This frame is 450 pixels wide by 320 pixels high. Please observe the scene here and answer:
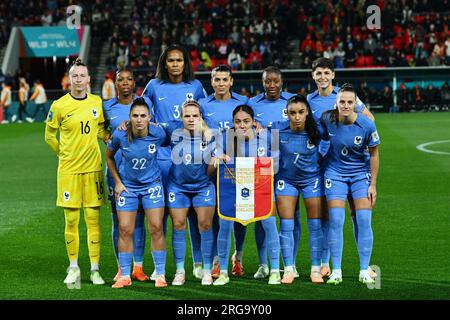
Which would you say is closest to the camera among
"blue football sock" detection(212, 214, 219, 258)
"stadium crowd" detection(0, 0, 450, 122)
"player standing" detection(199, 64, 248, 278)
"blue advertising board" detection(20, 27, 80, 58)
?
"player standing" detection(199, 64, 248, 278)

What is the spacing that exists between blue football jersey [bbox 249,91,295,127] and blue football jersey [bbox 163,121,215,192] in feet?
1.87

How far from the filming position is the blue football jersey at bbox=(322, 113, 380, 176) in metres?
8.52

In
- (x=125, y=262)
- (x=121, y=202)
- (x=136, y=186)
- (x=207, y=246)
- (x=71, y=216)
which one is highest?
(x=136, y=186)

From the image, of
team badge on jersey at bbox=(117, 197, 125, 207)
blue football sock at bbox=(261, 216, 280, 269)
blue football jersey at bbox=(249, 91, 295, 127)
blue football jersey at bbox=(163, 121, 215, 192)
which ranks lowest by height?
A: blue football sock at bbox=(261, 216, 280, 269)

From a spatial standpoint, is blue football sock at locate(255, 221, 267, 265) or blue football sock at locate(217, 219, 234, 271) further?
blue football sock at locate(255, 221, 267, 265)

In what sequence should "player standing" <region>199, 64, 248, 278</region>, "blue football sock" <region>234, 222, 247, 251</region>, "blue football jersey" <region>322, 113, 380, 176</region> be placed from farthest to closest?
"blue football sock" <region>234, 222, 247, 251</region>
"player standing" <region>199, 64, 248, 278</region>
"blue football jersey" <region>322, 113, 380, 176</region>

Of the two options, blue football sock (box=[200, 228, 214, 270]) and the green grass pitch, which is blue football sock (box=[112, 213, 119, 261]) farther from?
blue football sock (box=[200, 228, 214, 270])

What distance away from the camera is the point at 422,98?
34.8m

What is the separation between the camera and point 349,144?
853 cm

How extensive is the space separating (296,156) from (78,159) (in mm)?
2038

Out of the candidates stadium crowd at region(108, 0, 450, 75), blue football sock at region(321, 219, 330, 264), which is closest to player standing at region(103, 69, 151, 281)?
blue football sock at region(321, 219, 330, 264)

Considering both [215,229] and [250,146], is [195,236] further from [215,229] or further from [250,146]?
[250,146]

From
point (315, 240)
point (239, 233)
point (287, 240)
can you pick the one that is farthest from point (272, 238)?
point (239, 233)
